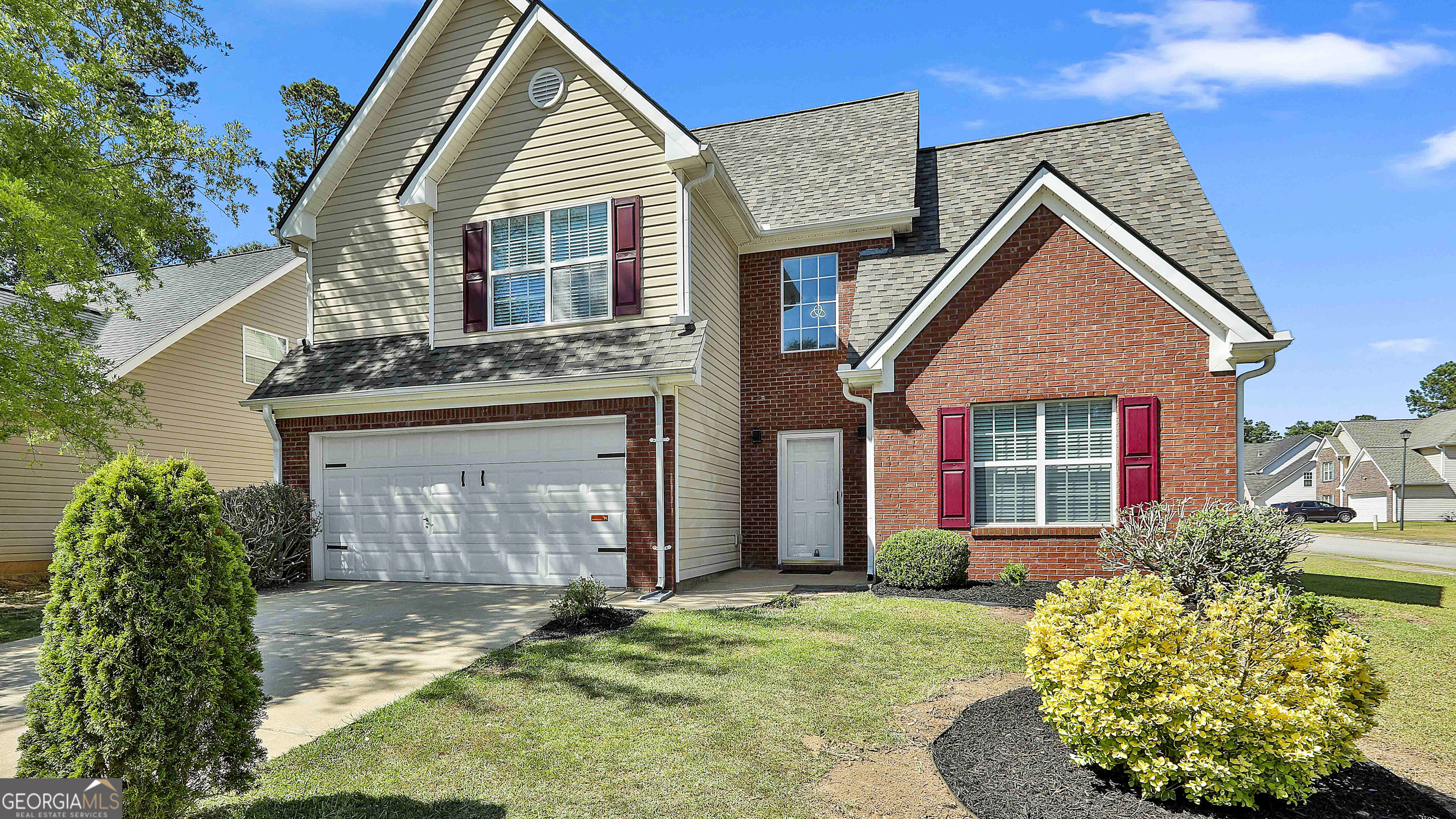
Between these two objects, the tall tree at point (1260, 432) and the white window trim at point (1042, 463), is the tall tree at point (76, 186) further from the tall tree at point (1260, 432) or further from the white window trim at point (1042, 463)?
the tall tree at point (1260, 432)

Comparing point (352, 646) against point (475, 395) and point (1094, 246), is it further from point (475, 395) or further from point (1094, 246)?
point (1094, 246)

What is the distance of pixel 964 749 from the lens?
14.9 feet

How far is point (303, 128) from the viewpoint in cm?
2627

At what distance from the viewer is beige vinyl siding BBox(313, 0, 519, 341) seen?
40.9 feet

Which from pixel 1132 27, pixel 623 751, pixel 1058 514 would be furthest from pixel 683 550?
pixel 1132 27

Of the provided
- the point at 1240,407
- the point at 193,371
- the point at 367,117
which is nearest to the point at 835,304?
the point at 1240,407

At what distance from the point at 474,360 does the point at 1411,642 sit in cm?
1153

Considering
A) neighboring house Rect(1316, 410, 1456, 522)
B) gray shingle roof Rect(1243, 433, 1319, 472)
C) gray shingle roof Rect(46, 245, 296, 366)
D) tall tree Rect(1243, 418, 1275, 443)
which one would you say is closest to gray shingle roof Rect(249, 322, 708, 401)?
gray shingle roof Rect(46, 245, 296, 366)

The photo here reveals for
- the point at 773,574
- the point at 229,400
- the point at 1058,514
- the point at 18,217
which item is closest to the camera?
the point at 18,217

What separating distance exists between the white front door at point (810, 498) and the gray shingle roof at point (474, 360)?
136 inches

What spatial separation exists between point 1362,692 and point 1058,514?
6412 millimetres

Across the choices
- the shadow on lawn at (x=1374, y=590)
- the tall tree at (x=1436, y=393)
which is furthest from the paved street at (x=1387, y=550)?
the tall tree at (x=1436, y=393)

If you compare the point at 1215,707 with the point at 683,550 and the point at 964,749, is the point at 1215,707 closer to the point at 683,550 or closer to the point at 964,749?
the point at 964,749

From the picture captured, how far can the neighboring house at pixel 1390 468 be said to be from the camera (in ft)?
151
